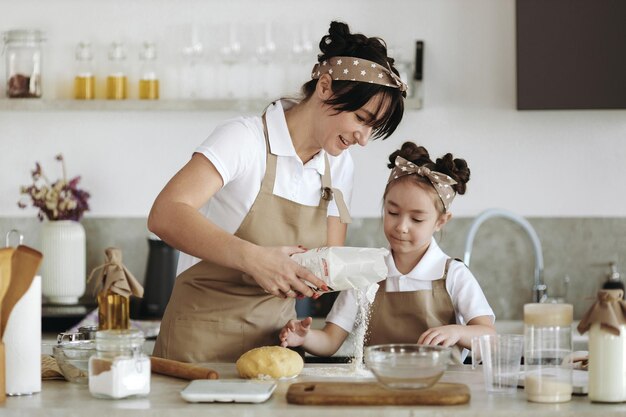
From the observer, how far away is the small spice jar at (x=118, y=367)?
195 centimetres

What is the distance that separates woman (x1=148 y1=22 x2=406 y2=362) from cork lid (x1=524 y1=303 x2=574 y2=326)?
736 mm

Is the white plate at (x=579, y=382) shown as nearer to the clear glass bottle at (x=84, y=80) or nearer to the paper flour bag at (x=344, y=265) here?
the paper flour bag at (x=344, y=265)

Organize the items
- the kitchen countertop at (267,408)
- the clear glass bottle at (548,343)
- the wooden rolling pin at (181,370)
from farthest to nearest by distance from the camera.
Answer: the wooden rolling pin at (181,370) → the clear glass bottle at (548,343) → the kitchen countertop at (267,408)

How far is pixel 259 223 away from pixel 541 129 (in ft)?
7.53

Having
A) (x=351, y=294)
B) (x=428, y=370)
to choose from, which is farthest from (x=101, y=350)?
(x=351, y=294)

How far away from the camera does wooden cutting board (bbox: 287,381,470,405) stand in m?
1.91

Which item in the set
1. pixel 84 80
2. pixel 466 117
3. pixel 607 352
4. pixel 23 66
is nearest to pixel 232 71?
pixel 84 80

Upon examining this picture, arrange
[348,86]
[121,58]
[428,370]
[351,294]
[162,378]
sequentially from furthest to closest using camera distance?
1. [121,58]
2. [351,294]
3. [348,86]
4. [162,378]
5. [428,370]

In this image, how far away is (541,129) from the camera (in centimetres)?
462

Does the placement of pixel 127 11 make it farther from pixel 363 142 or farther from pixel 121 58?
pixel 363 142

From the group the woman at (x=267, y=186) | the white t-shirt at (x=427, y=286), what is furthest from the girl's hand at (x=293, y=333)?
the white t-shirt at (x=427, y=286)

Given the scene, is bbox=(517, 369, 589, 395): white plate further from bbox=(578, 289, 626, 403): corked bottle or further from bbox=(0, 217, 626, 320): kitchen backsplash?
bbox=(0, 217, 626, 320): kitchen backsplash

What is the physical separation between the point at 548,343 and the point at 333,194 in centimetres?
99

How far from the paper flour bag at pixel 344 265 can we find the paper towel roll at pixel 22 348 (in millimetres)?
631
